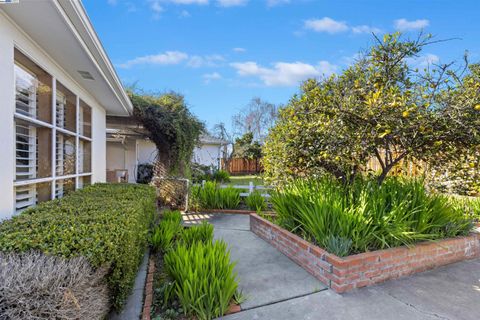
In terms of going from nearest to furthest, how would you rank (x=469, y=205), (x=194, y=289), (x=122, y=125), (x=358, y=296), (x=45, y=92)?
(x=194, y=289) < (x=358, y=296) < (x=45, y=92) < (x=469, y=205) < (x=122, y=125)

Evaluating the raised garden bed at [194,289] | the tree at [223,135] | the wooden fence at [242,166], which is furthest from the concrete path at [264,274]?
the wooden fence at [242,166]

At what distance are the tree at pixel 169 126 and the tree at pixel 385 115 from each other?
3.86m

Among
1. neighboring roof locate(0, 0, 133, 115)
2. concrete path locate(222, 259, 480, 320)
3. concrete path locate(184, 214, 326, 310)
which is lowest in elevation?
concrete path locate(222, 259, 480, 320)

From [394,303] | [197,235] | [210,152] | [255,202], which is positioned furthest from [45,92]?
[210,152]

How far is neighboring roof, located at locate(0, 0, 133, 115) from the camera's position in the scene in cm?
268

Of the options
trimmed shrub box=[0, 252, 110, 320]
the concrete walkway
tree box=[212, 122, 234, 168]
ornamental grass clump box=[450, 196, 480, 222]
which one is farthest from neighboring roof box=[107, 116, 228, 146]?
tree box=[212, 122, 234, 168]

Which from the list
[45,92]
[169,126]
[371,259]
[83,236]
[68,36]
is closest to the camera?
[83,236]

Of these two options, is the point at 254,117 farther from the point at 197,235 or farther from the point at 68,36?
the point at 68,36

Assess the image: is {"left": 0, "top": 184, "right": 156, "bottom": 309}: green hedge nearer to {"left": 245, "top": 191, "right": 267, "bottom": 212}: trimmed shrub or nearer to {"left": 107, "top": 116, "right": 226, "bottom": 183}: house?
{"left": 245, "top": 191, "right": 267, "bottom": 212}: trimmed shrub

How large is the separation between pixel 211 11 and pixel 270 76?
14.1 m

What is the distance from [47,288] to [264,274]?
8.73 ft

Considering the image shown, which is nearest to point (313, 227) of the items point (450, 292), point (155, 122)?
point (450, 292)

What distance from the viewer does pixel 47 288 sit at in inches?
63.4

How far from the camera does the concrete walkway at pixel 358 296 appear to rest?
268 centimetres
